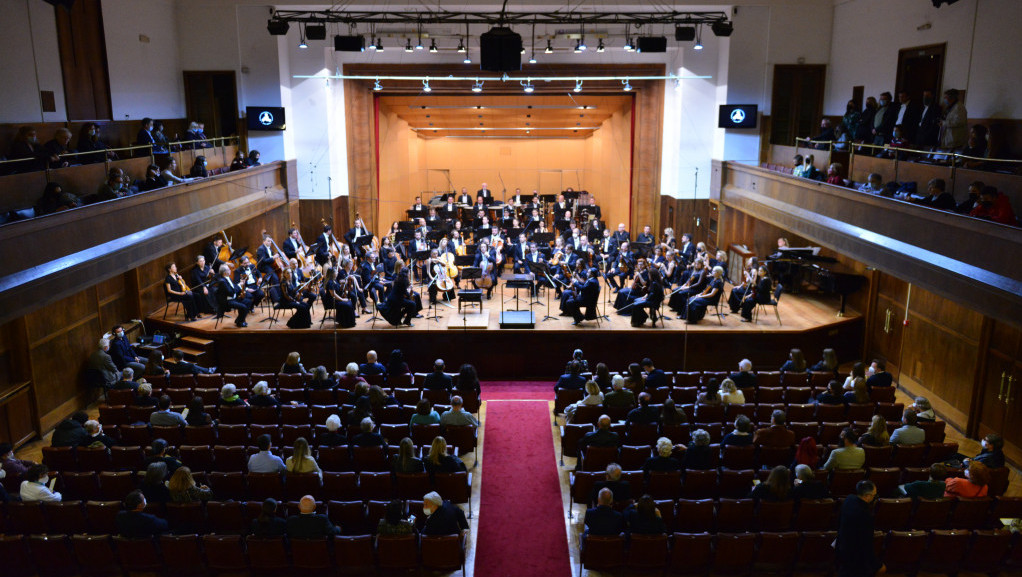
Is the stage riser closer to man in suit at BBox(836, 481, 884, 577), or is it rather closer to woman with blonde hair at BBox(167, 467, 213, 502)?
woman with blonde hair at BBox(167, 467, 213, 502)

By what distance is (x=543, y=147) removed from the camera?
2641cm

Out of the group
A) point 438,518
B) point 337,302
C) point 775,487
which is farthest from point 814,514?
point 337,302

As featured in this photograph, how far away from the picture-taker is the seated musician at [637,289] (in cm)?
1280

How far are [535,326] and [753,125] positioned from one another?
356 inches

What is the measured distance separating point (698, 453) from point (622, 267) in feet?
23.6

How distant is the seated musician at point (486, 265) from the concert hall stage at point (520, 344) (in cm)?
210

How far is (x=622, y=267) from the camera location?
558 inches

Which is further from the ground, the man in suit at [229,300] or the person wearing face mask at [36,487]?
the man in suit at [229,300]

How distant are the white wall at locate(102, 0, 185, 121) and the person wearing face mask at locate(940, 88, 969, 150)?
1460 cm

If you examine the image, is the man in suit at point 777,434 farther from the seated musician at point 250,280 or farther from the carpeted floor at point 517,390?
the seated musician at point 250,280

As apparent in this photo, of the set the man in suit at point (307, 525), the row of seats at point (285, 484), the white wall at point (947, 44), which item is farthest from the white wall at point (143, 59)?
the white wall at point (947, 44)

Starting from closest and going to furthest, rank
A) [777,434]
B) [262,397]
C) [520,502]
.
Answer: [777,434]
[520,502]
[262,397]

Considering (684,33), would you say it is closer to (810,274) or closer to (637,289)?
(810,274)

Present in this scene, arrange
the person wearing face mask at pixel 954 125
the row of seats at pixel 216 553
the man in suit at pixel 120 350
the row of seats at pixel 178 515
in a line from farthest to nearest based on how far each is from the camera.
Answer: the man in suit at pixel 120 350, the person wearing face mask at pixel 954 125, the row of seats at pixel 178 515, the row of seats at pixel 216 553
